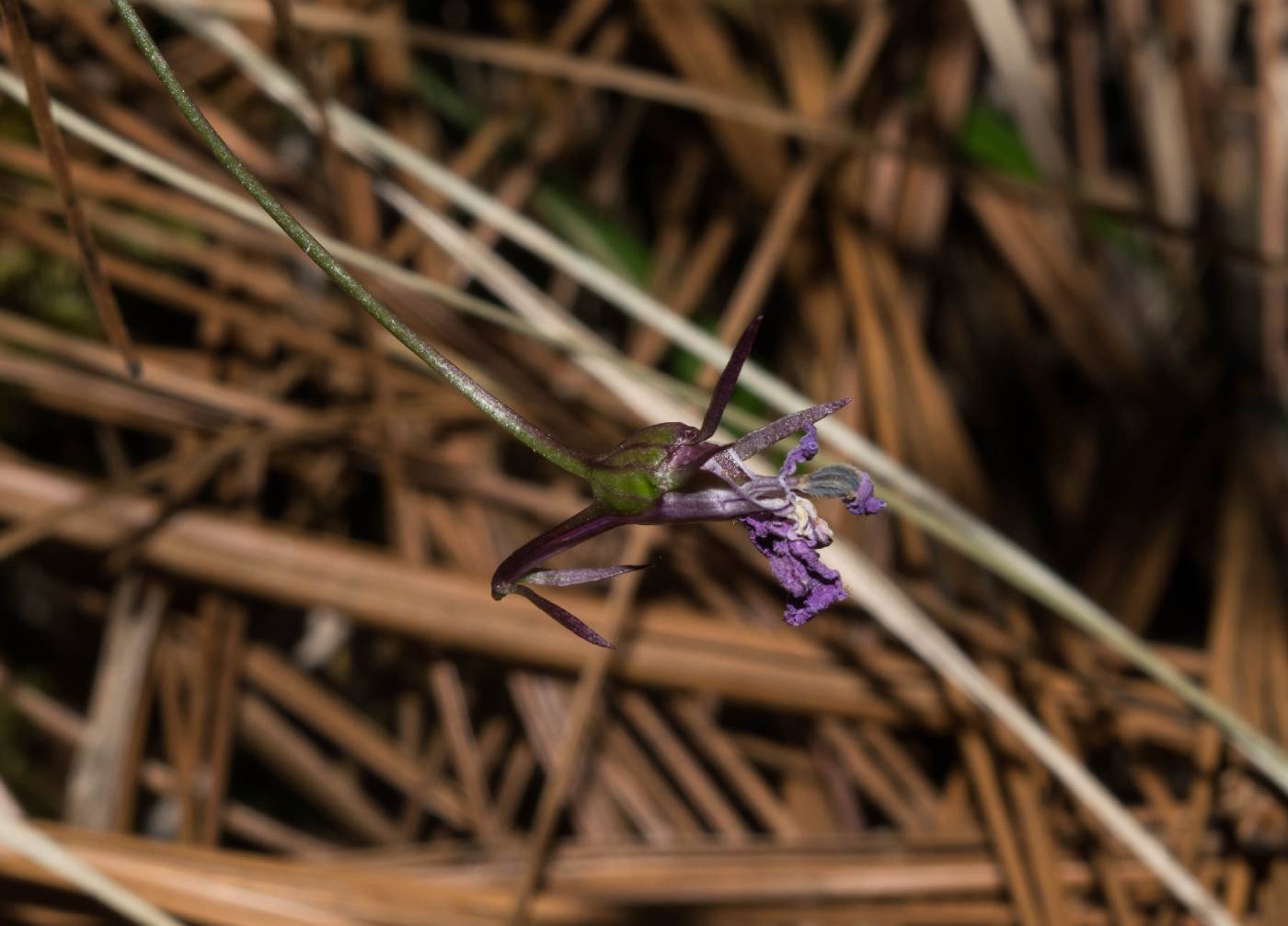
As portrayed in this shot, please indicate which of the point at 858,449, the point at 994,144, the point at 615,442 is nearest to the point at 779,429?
the point at 858,449

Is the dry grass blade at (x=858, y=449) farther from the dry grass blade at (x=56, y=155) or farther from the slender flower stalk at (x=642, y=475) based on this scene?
the slender flower stalk at (x=642, y=475)

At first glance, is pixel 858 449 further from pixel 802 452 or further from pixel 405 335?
pixel 405 335

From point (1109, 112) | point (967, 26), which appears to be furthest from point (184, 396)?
point (1109, 112)

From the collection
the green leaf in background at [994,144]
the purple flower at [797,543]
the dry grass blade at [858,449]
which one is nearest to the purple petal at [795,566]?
the purple flower at [797,543]

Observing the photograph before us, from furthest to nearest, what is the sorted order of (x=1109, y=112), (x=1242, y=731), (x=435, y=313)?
1. (x=1109, y=112)
2. (x=435, y=313)
3. (x=1242, y=731)

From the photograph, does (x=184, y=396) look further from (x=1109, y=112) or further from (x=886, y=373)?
(x=1109, y=112)
